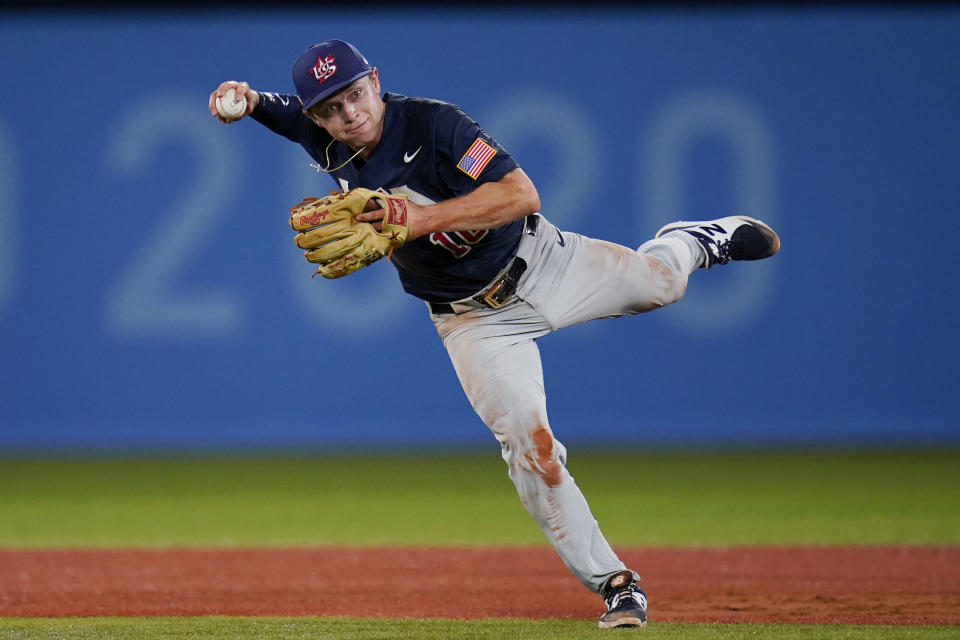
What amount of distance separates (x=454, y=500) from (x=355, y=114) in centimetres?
475

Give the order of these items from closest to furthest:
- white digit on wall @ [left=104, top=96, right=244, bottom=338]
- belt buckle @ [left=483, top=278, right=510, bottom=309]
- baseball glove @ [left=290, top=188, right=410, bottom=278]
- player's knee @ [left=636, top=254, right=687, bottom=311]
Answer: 1. baseball glove @ [left=290, top=188, right=410, bottom=278]
2. belt buckle @ [left=483, top=278, right=510, bottom=309]
3. player's knee @ [left=636, top=254, right=687, bottom=311]
4. white digit on wall @ [left=104, top=96, right=244, bottom=338]

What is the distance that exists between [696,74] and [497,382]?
7.65 meters

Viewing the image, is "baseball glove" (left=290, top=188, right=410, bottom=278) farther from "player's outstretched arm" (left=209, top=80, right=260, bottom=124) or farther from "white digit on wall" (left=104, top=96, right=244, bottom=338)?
"white digit on wall" (left=104, top=96, right=244, bottom=338)

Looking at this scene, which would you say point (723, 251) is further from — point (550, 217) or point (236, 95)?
point (550, 217)

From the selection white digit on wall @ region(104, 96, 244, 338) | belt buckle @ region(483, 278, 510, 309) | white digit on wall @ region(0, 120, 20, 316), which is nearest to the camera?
belt buckle @ region(483, 278, 510, 309)

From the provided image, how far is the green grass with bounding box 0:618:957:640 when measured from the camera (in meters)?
4.04

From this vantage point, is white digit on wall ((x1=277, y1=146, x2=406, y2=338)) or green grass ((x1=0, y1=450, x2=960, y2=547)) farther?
white digit on wall ((x1=277, y1=146, x2=406, y2=338))

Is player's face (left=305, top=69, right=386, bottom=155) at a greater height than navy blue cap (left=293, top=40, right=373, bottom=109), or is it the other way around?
navy blue cap (left=293, top=40, right=373, bottom=109)

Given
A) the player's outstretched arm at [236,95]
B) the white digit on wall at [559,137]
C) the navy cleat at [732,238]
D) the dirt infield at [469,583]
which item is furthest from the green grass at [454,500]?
the player's outstretched arm at [236,95]

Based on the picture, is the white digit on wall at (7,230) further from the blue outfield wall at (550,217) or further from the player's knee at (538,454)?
the player's knee at (538,454)

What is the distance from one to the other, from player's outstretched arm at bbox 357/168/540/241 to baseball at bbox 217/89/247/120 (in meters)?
0.85

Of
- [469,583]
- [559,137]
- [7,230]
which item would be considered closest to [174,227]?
[7,230]

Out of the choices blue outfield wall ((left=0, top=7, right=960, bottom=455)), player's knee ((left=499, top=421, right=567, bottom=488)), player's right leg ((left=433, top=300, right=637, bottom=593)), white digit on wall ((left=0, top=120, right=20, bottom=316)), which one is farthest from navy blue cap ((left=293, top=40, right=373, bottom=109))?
white digit on wall ((left=0, top=120, right=20, bottom=316))

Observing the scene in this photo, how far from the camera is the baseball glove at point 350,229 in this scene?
12.5ft
